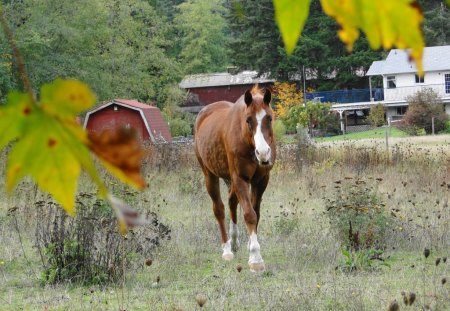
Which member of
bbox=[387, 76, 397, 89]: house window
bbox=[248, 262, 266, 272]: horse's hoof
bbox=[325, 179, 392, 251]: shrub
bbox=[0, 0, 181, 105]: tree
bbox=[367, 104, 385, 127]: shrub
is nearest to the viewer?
bbox=[248, 262, 266, 272]: horse's hoof

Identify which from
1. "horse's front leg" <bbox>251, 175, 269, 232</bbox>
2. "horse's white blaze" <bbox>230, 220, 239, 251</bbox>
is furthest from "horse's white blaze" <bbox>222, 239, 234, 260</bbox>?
"horse's front leg" <bbox>251, 175, 269, 232</bbox>

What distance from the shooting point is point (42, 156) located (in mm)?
544

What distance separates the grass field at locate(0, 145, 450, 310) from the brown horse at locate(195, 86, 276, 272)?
13.1 inches

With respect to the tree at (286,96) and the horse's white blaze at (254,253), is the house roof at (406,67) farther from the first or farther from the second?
the horse's white blaze at (254,253)

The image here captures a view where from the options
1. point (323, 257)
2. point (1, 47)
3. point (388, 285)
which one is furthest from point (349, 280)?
point (1, 47)

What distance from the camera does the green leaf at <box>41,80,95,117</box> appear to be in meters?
0.50

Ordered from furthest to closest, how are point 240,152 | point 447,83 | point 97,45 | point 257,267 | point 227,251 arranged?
point 447,83
point 97,45
point 227,251
point 240,152
point 257,267

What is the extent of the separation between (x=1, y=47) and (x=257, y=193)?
8679 mm

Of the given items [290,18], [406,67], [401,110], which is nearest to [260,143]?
[290,18]

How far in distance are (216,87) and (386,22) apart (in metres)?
58.4

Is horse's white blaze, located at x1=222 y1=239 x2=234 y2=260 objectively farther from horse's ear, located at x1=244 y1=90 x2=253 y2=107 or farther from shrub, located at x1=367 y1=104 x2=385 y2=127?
shrub, located at x1=367 y1=104 x2=385 y2=127

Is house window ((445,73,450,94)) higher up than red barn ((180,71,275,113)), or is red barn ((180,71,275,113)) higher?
red barn ((180,71,275,113))

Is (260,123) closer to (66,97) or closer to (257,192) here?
(257,192)

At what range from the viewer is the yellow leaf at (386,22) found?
1.66 feet
